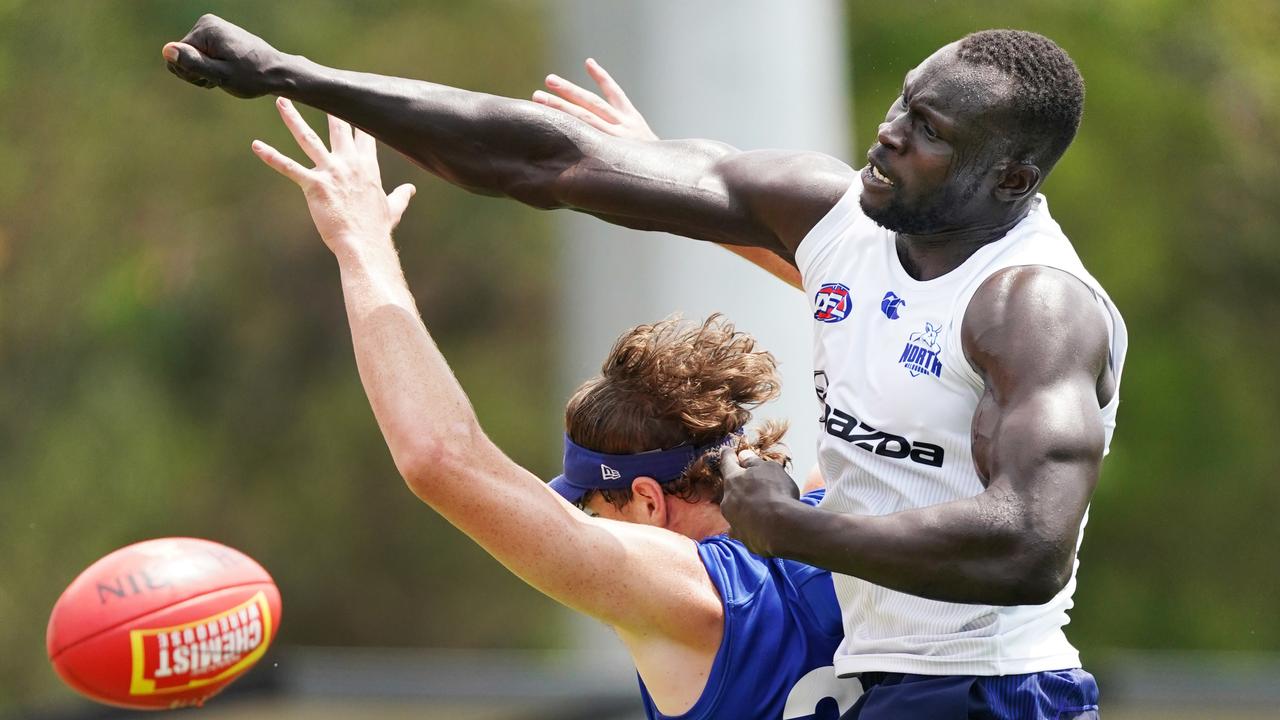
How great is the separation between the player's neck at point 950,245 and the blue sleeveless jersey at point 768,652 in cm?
72

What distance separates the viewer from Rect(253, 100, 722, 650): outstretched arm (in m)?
3.51

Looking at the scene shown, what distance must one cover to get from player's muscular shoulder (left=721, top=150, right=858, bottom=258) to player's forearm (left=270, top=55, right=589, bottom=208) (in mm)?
405

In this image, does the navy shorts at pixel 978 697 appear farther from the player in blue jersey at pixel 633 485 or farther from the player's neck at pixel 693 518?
the player's neck at pixel 693 518

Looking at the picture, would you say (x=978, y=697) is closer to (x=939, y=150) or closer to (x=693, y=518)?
(x=693, y=518)

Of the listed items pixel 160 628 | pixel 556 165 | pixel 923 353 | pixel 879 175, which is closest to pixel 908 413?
pixel 923 353

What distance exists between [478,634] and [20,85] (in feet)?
31.3

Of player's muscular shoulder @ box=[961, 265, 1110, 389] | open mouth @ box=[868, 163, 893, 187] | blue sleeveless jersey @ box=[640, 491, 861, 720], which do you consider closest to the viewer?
player's muscular shoulder @ box=[961, 265, 1110, 389]

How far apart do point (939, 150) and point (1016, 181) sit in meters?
0.18

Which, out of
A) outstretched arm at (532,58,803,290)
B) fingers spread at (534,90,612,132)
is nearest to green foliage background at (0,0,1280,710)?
outstretched arm at (532,58,803,290)

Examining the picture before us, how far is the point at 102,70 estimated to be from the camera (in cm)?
2044

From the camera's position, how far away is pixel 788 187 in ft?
12.8

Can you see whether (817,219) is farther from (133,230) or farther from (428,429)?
(133,230)

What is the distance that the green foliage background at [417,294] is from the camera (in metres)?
18.8

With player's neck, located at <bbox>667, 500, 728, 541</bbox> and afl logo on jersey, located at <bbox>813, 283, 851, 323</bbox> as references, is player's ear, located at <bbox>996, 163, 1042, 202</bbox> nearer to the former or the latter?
afl logo on jersey, located at <bbox>813, 283, 851, 323</bbox>
